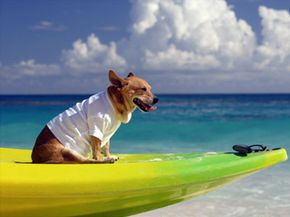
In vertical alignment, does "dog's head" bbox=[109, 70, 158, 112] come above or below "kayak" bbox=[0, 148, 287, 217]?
above

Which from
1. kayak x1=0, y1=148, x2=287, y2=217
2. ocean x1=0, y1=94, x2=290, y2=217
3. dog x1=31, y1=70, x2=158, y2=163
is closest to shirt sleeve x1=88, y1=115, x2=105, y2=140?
dog x1=31, y1=70, x2=158, y2=163

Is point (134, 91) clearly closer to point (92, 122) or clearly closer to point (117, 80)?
point (117, 80)

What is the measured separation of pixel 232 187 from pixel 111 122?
316cm

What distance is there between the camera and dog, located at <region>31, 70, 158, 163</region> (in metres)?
3.44

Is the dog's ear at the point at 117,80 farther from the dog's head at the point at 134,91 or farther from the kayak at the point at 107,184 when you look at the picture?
the kayak at the point at 107,184

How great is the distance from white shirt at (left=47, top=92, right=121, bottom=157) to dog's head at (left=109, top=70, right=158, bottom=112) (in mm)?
110

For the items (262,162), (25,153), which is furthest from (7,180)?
(262,162)

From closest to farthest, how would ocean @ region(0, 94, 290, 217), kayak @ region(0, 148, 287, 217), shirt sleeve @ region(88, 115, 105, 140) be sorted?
1. kayak @ region(0, 148, 287, 217)
2. shirt sleeve @ region(88, 115, 105, 140)
3. ocean @ region(0, 94, 290, 217)

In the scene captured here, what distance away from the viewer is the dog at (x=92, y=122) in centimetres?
344

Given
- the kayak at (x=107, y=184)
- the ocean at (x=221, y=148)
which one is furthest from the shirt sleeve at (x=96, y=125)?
the ocean at (x=221, y=148)

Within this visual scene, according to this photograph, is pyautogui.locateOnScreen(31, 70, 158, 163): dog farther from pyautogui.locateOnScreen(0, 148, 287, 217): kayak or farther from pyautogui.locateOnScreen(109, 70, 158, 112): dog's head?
pyautogui.locateOnScreen(0, 148, 287, 217): kayak

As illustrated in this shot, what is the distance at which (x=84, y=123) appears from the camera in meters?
3.46

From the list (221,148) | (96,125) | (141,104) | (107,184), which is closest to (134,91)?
(141,104)

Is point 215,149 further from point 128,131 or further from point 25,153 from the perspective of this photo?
point 25,153
